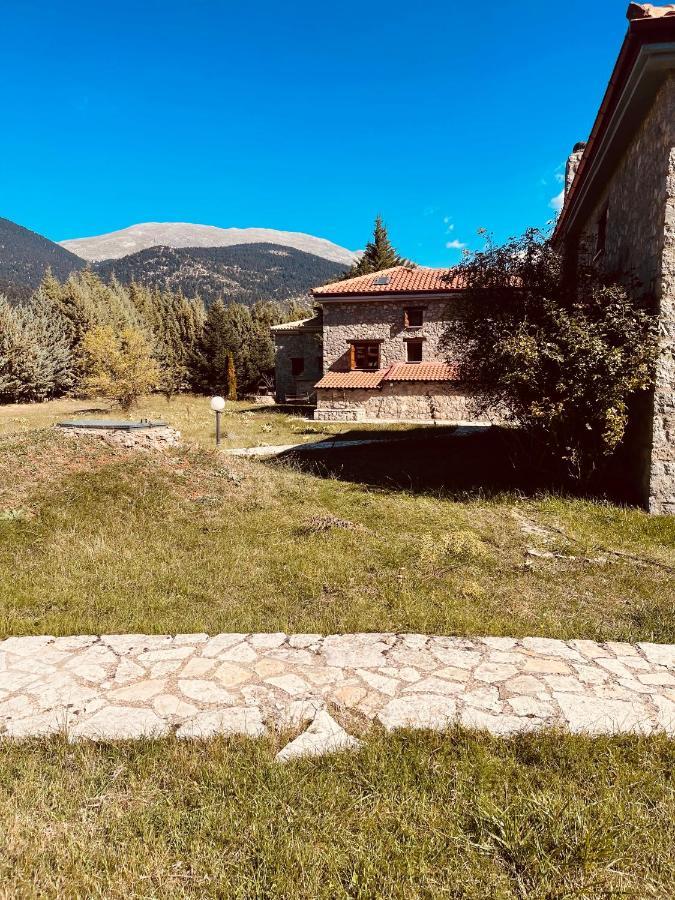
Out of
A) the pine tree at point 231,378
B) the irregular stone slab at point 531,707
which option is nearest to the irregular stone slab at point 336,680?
the irregular stone slab at point 531,707

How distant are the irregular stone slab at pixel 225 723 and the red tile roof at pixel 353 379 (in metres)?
21.3

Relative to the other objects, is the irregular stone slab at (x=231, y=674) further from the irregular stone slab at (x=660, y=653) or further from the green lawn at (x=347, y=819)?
the irregular stone slab at (x=660, y=653)

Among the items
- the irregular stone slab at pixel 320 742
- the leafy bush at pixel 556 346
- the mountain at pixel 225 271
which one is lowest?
the irregular stone slab at pixel 320 742

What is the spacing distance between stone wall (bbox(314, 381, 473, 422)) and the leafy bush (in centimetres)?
1404

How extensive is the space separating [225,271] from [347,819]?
531 feet

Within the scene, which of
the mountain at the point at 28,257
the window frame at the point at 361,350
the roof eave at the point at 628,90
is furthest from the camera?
the mountain at the point at 28,257

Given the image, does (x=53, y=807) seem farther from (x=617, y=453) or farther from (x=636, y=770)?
(x=617, y=453)

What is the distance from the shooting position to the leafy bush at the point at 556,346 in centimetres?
748

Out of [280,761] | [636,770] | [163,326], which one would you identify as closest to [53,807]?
[280,761]

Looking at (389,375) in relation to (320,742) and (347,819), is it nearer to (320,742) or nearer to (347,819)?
(320,742)

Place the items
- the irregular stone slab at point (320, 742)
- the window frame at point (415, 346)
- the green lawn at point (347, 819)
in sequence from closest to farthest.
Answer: the green lawn at point (347, 819)
the irregular stone slab at point (320, 742)
the window frame at point (415, 346)

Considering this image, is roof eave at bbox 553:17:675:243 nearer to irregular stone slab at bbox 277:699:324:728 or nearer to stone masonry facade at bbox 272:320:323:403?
irregular stone slab at bbox 277:699:324:728

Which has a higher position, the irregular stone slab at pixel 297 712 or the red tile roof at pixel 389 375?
the red tile roof at pixel 389 375

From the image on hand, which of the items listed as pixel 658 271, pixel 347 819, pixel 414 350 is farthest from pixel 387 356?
pixel 347 819
